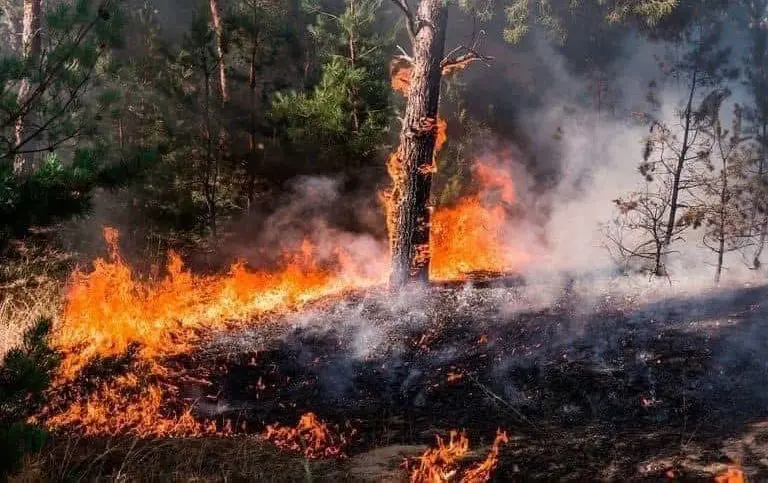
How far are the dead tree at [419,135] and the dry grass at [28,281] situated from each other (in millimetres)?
5979

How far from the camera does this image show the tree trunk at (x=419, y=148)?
969 centimetres

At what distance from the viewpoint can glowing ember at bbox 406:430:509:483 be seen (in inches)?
183

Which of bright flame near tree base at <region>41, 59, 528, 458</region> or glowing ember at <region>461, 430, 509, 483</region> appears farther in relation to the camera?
bright flame near tree base at <region>41, 59, 528, 458</region>

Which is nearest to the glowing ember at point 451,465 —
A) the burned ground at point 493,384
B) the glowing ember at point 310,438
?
the burned ground at point 493,384

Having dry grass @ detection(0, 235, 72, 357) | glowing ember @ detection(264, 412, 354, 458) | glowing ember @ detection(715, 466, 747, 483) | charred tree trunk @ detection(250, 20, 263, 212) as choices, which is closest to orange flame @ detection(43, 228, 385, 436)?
dry grass @ detection(0, 235, 72, 357)

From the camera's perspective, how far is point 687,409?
217 inches

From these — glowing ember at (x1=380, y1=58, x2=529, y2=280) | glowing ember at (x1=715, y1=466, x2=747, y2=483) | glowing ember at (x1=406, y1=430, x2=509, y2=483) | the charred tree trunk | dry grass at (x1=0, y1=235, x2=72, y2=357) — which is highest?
the charred tree trunk

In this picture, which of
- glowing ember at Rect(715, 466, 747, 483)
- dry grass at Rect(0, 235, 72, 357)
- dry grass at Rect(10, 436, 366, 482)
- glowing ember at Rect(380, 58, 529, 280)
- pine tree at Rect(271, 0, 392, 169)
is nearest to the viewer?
glowing ember at Rect(715, 466, 747, 483)

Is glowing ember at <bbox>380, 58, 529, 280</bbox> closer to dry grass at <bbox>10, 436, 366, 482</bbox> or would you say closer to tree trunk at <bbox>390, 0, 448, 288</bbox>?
tree trunk at <bbox>390, 0, 448, 288</bbox>

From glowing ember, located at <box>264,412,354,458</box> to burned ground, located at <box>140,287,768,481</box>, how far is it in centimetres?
27

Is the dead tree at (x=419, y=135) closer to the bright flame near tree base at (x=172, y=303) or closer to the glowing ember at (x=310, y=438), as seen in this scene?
the bright flame near tree base at (x=172, y=303)

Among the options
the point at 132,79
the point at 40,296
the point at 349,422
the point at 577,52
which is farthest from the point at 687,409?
the point at 577,52

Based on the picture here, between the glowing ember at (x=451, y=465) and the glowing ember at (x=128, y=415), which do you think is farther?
the glowing ember at (x=128, y=415)

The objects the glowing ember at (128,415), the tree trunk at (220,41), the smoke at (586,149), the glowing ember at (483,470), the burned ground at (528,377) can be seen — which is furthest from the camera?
the smoke at (586,149)
